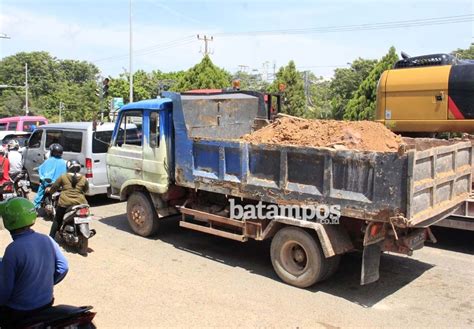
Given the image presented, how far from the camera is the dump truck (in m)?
4.99

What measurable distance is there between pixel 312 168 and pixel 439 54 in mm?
4321

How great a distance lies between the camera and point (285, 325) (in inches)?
179

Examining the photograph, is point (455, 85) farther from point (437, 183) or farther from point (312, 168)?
point (312, 168)

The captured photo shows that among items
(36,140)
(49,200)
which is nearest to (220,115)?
(49,200)

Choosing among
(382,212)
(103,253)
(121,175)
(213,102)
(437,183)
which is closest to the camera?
(382,212)

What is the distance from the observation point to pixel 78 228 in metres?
6.89

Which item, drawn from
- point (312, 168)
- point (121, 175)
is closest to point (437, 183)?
point (312, 168)

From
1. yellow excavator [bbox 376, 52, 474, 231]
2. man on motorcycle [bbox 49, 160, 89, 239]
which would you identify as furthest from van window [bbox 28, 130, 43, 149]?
yellow excavator [bbox 376, 52, 474, 231]

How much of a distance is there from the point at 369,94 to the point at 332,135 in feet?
54.7

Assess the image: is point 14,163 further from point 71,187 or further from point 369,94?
point 369,94

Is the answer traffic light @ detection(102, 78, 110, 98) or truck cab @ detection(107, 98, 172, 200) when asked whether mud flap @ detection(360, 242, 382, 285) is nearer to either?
truck cab @ detection(107, 98, 172, 200)

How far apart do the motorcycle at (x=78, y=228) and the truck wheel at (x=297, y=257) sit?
2866 mm

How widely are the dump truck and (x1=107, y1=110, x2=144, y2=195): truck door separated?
2 centimetres

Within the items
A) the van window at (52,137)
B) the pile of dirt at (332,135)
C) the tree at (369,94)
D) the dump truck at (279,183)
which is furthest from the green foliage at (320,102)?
the pile of dirt at (332,135)
